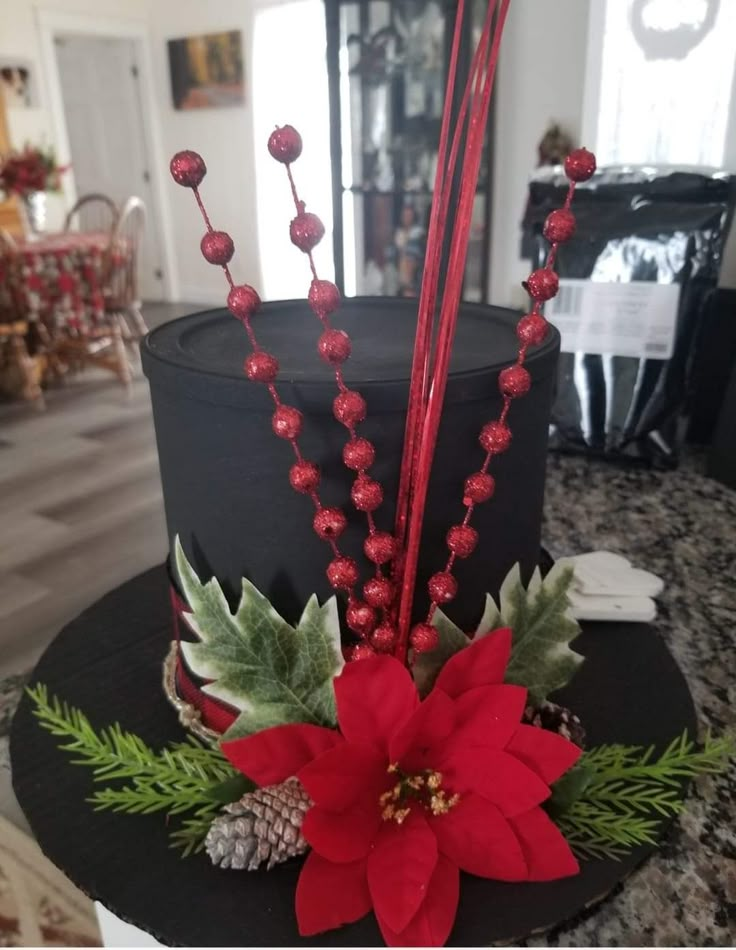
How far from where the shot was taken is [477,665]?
1.46ft

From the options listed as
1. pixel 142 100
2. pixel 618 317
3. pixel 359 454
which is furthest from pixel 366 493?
pixel 142 100

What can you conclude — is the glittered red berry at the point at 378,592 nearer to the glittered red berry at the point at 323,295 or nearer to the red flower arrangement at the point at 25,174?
the glittered red berry at the point at 323,295

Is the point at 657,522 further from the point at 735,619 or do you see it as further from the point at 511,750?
the point at 511,750

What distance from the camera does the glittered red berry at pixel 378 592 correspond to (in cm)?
44

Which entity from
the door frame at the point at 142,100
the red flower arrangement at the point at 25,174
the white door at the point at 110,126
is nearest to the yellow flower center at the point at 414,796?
the red flower arrangement at the point at 25,174

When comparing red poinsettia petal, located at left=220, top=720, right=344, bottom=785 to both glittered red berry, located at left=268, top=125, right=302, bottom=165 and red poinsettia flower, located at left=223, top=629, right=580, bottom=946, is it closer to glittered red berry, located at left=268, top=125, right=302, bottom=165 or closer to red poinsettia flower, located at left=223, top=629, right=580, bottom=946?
red poinsettia flower, located at left=223, top=629, right=580, bottom=946

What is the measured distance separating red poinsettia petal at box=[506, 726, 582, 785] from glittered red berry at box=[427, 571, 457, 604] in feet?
0.28

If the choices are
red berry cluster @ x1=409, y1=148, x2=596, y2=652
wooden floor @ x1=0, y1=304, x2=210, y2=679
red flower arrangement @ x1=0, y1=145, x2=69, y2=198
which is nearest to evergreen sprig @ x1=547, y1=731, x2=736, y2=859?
red berry cluster @ x1=409, y1=148, x2=596, y2=652

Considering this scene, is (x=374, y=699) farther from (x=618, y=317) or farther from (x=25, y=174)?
(x=25, y=174)

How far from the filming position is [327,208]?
4.70 metres

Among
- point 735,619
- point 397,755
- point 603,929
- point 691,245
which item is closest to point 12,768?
point 397,755

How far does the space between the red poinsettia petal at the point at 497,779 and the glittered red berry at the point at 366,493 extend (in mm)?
142

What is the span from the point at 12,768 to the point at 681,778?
1.43 feet

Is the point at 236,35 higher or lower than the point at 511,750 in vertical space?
higher
